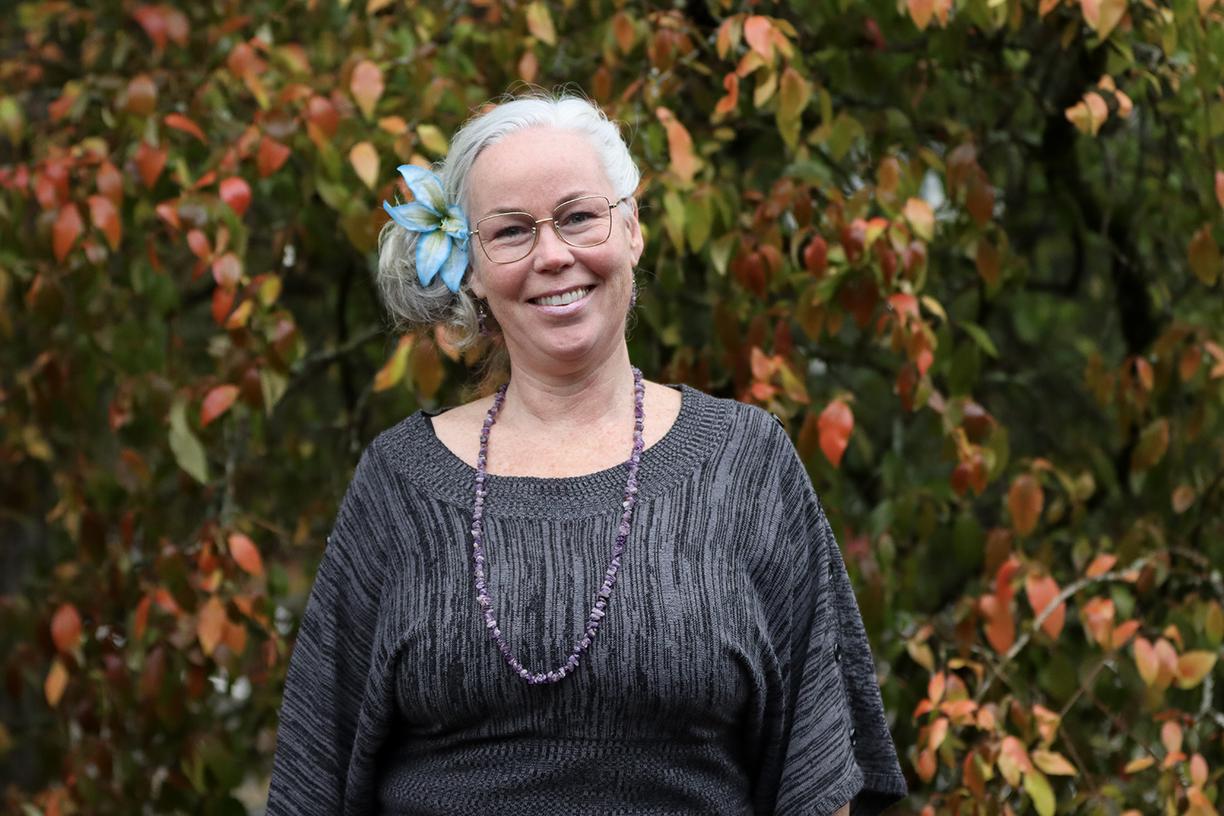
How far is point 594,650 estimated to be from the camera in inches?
70.8

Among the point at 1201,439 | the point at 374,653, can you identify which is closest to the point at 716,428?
the point at 374,653

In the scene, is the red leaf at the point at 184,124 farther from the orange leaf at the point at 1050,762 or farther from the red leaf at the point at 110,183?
the orange leaf at the point at 1050,762

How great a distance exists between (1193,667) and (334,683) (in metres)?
1.28

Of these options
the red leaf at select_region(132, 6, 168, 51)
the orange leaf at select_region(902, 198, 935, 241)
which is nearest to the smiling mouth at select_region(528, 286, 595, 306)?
the orange leaf at select_region(902, 198, 935, 241)

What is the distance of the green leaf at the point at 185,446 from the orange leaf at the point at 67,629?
0.42 meters

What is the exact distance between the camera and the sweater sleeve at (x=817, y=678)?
1.91 meters

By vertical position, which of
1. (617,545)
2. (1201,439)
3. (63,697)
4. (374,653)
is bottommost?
(63,697)

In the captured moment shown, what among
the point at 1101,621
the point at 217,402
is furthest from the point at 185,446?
the point at 1101,621

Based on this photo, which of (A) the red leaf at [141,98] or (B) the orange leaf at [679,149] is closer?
(B) the orange leaf at [679,149]

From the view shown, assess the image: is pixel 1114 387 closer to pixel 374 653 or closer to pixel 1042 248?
pixel 1042 248

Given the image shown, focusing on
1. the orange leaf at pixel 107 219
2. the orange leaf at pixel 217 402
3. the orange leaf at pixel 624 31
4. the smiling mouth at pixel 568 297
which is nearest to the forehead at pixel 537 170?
the smiling mouth at pixel 568 297

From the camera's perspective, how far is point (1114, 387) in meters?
2.66

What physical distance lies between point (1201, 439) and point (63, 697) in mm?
2213

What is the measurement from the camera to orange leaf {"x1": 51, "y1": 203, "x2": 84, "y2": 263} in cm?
257
